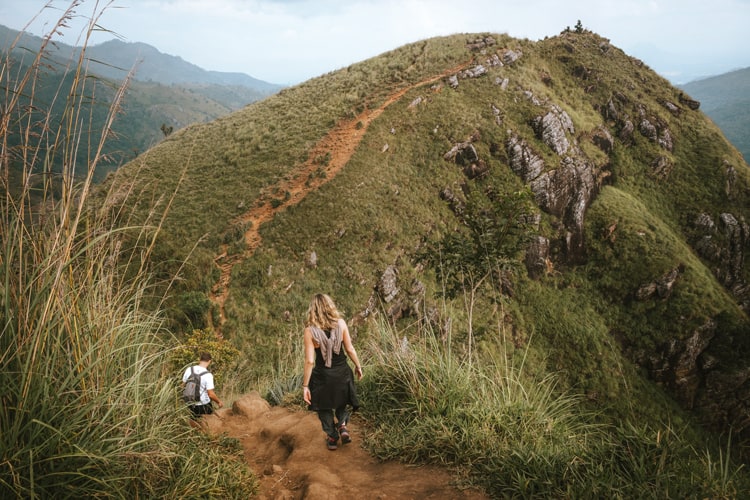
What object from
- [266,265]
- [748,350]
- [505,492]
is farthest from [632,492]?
[748,350]

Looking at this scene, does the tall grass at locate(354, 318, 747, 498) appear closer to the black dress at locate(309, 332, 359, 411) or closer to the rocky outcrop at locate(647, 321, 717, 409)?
the black dress at locate(309, 332, 359, 411)

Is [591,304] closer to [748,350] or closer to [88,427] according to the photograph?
[748,350]

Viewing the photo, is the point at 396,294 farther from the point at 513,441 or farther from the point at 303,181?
the point at 513,441

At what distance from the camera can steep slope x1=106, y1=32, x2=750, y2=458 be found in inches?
737

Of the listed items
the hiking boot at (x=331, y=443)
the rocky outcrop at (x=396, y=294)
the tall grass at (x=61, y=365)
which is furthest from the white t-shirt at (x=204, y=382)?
the rocky outcrop at (x=396, y=294)

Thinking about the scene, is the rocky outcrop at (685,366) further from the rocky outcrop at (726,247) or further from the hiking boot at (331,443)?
the hiking boot at (331,443)

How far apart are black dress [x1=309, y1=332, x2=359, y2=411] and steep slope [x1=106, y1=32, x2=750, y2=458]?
1100 cm

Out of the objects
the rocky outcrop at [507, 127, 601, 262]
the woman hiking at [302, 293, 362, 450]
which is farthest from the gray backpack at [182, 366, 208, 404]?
the rocky outcrop at [507, 127, 601, 262]

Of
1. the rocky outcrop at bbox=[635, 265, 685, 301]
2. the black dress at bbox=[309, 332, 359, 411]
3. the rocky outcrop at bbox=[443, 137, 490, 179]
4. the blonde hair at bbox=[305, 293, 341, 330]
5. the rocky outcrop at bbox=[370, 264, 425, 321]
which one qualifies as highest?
the rocky outcrop at bbox=[443, 137, 490, 179]

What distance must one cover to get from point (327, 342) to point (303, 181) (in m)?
20.3

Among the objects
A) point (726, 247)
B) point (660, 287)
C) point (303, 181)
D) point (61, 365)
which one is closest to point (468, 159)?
point (303, 181)

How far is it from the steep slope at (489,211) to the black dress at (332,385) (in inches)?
433

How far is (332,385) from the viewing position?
3.79 meters

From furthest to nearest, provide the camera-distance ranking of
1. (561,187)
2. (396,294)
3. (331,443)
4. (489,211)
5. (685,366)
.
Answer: (561,187), (685,366), (396,294), (489,211), (331,443)
